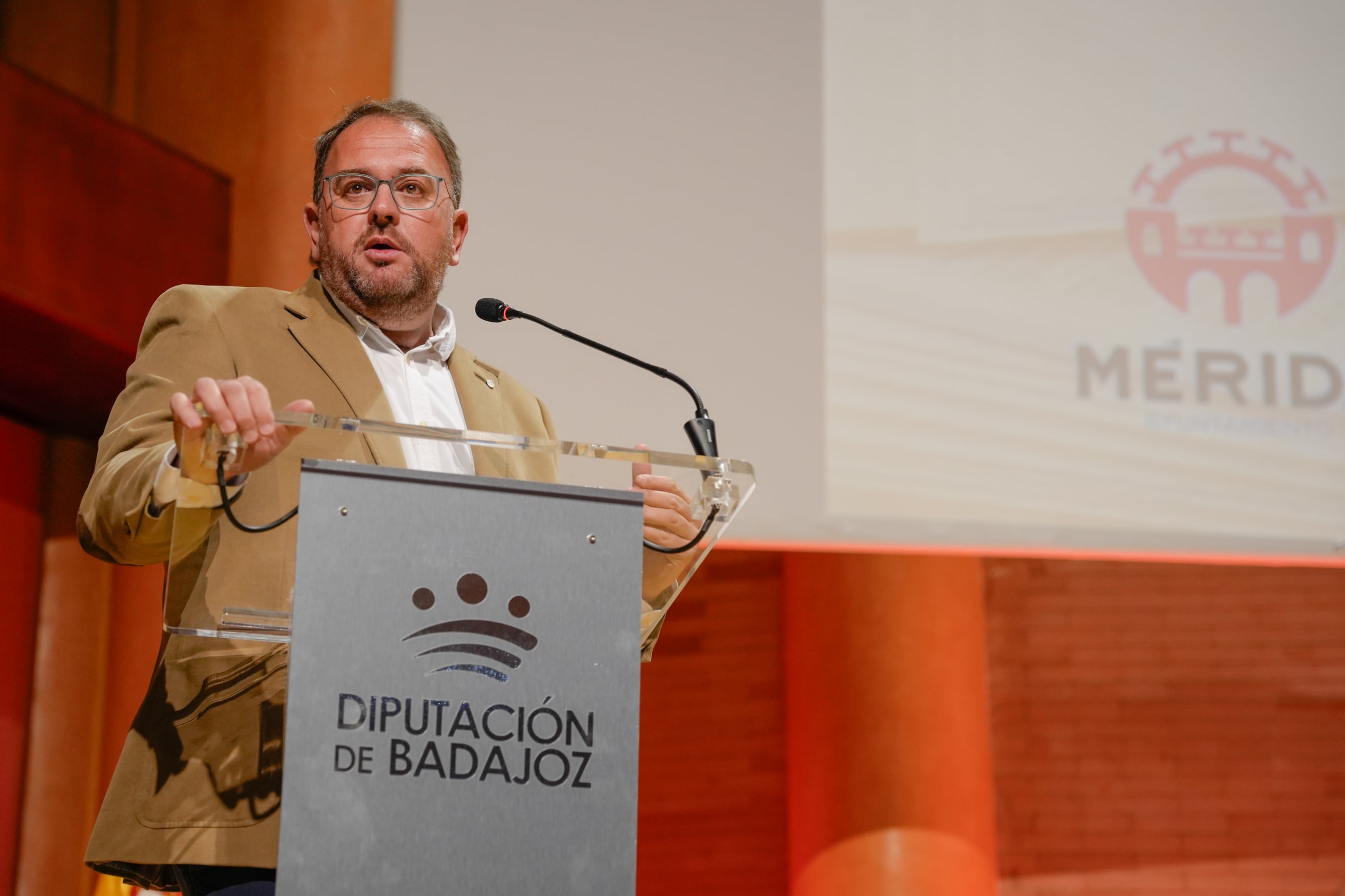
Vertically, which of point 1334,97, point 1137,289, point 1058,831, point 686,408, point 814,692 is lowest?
point 1058,831

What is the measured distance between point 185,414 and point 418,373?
1.86 ft

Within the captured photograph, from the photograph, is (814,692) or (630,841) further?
(814,692)

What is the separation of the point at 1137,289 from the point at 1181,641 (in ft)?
6.22

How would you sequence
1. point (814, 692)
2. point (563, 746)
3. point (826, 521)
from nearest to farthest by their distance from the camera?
point (563, 746) → point (826, 521) → point (814, 692)

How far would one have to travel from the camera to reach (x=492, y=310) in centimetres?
175

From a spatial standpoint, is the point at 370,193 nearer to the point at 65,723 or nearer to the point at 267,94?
the point at 267,94

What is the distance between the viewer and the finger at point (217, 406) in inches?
45.6

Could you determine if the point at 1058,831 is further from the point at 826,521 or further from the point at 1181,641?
the point at 826,521

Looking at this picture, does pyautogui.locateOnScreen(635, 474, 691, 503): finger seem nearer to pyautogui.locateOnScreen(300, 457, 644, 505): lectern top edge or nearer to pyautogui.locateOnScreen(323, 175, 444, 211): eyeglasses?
pyautogui.locateOnScreen(300, 457, 644, 505): lectern top edge

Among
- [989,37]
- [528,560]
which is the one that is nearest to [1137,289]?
[989,37]

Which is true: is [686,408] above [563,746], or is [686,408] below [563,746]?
above

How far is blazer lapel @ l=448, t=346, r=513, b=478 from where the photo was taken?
5.56 feet

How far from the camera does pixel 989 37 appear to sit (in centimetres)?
353

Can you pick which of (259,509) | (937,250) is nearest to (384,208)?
(259,509)
